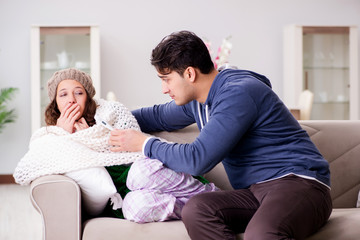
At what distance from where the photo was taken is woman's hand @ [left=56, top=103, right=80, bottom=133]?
2.21 meters

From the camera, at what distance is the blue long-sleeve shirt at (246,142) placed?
1774 mm

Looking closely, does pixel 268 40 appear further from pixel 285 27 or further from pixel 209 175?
pixel 209 175

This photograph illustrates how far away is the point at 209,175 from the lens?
7.97ft

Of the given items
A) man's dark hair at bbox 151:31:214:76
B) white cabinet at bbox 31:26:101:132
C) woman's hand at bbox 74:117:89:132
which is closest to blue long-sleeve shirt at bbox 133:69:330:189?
man's dark hair at bbox 151:31:214:76

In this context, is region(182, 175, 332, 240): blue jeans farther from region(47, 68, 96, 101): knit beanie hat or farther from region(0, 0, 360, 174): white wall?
region(0, 0, 360, 174): white wall

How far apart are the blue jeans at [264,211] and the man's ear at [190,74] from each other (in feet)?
1.40

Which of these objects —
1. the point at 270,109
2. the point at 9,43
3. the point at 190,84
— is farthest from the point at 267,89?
the point at 9,43

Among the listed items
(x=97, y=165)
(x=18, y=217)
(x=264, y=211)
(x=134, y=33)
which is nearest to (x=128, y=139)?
(x=97, y=165)

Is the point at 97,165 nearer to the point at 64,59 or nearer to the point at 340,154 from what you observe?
A: the point at 340,154

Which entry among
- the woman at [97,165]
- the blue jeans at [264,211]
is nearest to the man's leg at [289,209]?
the blue jeans at [264,211]

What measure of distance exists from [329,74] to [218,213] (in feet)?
16.2

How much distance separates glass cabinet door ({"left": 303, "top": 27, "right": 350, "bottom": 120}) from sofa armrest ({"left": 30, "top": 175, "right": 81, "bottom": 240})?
4.83 m

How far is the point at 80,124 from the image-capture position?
225 centimetres

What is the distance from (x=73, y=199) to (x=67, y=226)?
0.10 m
